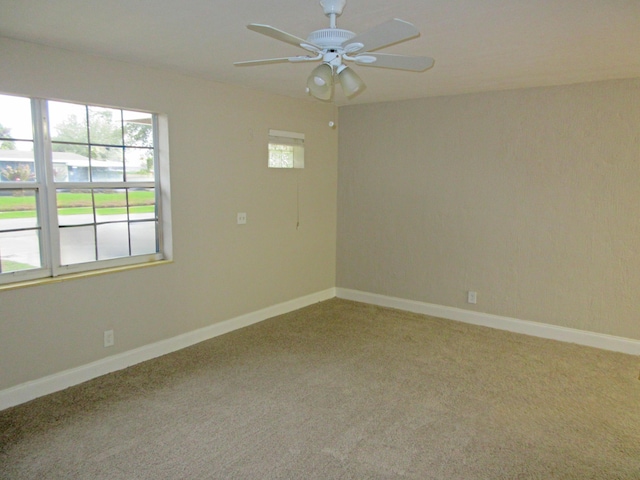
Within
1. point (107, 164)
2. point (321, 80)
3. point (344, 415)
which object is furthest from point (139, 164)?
point (344, 415)

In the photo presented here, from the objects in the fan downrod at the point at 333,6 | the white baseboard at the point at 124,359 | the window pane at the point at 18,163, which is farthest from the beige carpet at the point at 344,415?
the fan downrod at the point at 333,6

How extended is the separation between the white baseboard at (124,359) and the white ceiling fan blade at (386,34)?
2.85 metres

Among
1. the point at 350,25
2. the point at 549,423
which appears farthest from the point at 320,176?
the point at 549,423

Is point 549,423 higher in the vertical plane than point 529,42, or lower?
lower

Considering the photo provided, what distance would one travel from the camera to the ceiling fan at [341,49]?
69.1 inches

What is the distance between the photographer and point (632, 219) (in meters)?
3.74

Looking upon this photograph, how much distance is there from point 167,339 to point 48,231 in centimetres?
129

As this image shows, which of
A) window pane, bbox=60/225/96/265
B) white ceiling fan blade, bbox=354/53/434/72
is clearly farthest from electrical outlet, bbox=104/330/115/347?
white ceiling fan blade, bbox=354/53/434/72

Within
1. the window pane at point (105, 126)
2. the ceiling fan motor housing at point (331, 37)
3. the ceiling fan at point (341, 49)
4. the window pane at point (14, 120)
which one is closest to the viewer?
the ceiling fan at point (341, 49)

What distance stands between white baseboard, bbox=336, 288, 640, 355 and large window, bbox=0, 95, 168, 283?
2561 mm

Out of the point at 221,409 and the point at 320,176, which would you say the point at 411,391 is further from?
the point at 320,176

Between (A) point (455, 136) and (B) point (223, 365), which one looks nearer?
(B) point (223, 365)

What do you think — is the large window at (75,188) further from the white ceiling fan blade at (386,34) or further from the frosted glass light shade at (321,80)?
the white ceiling fan blade at (386,34)

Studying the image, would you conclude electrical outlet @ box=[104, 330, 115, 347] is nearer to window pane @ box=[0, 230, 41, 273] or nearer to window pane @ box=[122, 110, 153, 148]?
window pane @ box=[0, 230, 41, 273]
